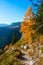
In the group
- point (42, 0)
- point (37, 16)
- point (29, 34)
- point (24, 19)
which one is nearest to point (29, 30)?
point (29, 34)

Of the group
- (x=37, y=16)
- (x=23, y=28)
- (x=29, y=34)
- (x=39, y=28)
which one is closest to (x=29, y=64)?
(x=39, y=28)

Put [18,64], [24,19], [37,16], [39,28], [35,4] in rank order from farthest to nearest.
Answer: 1. [24,19]
2. [37,16]
3. [39,28]
4. [35,4]
5. [18,64]

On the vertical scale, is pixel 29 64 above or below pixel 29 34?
below

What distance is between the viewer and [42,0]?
695 inches

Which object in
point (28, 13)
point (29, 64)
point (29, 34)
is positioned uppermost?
point (28, 13)

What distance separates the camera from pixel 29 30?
41.6 m

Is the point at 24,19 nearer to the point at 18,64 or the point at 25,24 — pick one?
the point at 25,24

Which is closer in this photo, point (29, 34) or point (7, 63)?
point (7, 63)

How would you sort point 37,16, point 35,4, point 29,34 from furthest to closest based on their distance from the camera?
point 29,34 → point 37,16 → point 35,4

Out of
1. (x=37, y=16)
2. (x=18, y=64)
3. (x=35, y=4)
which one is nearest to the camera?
(x=18, y=64)

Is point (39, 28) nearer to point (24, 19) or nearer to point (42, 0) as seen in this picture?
point (42, 0)

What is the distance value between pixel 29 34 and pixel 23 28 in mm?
3596

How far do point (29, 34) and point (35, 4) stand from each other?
24.3m

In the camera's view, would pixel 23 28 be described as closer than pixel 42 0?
No
